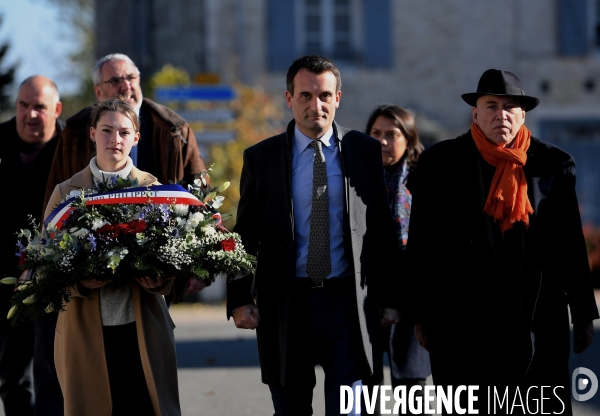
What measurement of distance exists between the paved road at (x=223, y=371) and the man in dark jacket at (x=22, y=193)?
1097mm

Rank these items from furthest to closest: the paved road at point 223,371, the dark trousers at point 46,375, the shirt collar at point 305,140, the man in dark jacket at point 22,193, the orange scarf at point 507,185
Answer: the paved road at point 223,371 < the man in dark jacket at point 22,193 < the dark trousers at point 46,375 < the shirt collar at point 305,140 < the orange scarf at point 507,185

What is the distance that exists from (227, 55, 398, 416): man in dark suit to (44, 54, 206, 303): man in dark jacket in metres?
0.86

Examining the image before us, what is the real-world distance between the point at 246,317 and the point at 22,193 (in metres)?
2.12

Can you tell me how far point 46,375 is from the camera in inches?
234

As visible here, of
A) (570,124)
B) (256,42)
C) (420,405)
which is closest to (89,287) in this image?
(420,405)

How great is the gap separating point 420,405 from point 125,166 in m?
2.53

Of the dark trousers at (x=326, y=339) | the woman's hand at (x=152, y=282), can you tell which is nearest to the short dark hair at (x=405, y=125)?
the dark trousers at (x=326, y=339)

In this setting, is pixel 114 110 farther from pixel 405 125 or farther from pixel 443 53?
pixel 443 53

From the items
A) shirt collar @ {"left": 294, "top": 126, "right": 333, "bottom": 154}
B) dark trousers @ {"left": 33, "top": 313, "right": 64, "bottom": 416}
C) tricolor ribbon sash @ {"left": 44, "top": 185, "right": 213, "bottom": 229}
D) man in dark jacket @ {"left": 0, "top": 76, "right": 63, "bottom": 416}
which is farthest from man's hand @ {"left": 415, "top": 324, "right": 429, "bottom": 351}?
man in dark jacket @ {"left": 0, "top": 76, "right": 63, "bottom": 416}

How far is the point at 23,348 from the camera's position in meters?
6.70

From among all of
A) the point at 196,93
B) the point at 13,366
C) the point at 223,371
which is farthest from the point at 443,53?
the point at 13,366

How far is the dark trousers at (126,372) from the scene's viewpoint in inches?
205

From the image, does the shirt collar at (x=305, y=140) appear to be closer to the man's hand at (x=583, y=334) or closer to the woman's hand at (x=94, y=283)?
the woman's hand at (x=94, y=283)

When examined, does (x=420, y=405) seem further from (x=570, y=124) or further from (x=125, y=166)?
(x=570, y=124)
